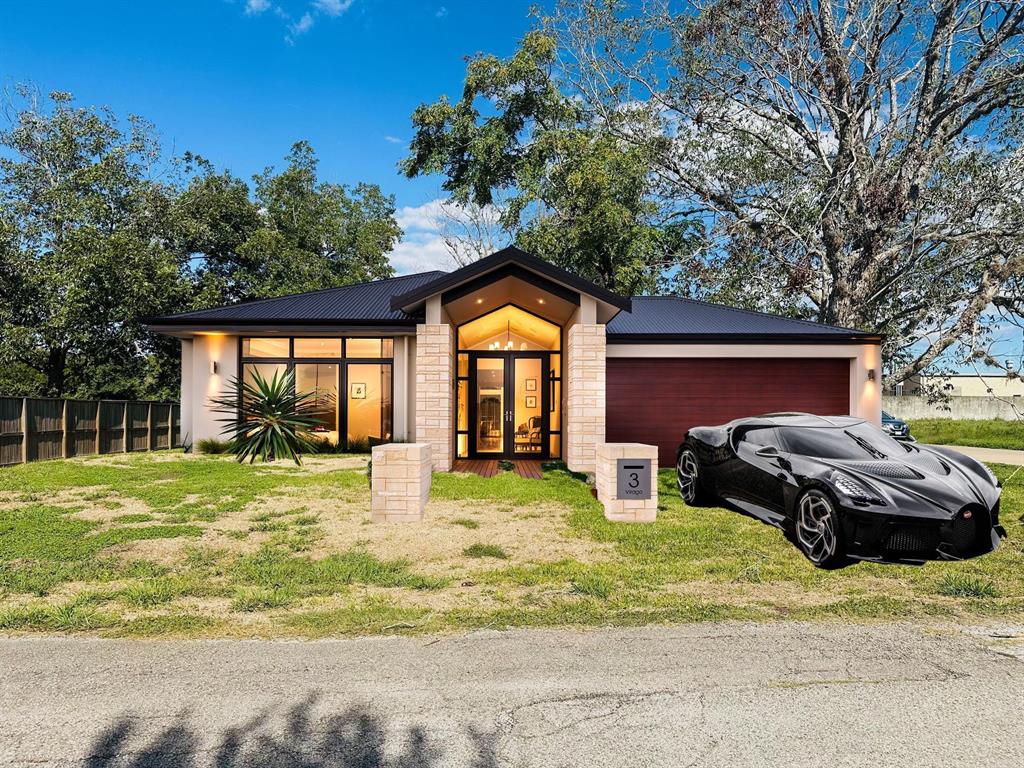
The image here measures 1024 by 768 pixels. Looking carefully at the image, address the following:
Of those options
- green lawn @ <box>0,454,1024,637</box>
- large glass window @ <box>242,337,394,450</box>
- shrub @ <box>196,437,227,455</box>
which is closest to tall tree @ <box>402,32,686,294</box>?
large glass window @ <box>242,337,394,450</box>

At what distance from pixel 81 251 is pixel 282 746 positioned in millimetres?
21676

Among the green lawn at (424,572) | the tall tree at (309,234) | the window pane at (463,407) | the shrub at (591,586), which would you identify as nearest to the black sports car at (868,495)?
→ the green lawn at (424,572)

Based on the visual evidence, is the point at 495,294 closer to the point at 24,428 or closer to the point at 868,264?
the point at 24,428

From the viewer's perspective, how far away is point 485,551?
5559mm

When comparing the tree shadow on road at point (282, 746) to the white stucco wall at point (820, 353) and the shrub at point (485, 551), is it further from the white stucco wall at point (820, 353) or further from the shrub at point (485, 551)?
the white stucco wall at point (820, 353)

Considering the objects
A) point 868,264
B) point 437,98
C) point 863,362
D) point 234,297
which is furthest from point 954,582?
point 234,297

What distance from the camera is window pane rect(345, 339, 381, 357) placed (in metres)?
13.8

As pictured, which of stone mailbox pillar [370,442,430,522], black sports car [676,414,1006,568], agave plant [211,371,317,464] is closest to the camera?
black sports car [676,414,1006,568]

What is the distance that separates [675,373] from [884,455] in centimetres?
916

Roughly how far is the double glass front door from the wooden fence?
31.9 feet

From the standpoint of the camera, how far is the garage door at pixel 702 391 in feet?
42.2

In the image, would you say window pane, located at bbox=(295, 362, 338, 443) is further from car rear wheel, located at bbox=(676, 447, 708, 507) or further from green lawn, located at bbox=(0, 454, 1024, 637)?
car rear wheel, located at bbox=(676, 447, 708, 507)

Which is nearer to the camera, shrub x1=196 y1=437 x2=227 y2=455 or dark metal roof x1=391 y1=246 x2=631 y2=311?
dark metal roof x1=391 y1=246 x2=631 y2=311

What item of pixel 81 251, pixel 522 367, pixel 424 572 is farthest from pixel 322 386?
pixel 81 251
